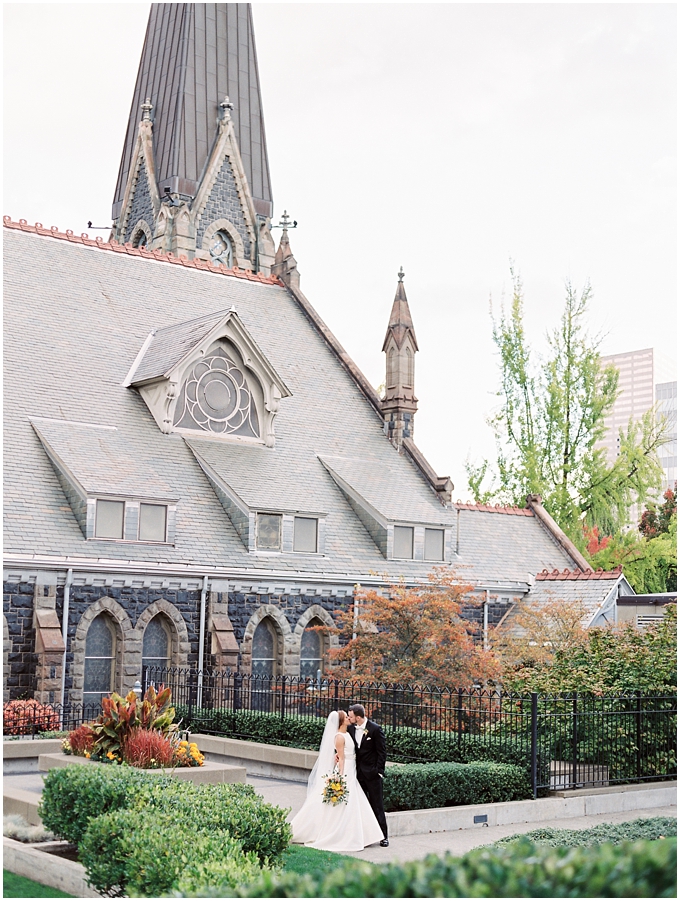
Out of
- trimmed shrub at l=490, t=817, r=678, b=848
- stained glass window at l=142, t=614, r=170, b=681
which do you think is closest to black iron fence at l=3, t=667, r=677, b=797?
trimmed shrub at l=490, t=817, r=678, b=848

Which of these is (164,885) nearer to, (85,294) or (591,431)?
(85,294)

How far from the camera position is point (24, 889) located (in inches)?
416

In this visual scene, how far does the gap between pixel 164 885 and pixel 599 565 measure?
124ft

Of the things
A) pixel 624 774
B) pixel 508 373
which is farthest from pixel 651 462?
pixel 624 774

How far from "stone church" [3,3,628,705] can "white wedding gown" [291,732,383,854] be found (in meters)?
11.1

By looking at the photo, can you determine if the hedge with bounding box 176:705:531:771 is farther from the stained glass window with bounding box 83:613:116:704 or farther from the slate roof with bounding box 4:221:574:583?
the slate roof with bounding box 4:221:574:583

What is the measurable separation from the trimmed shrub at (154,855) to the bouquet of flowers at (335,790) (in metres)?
3.67

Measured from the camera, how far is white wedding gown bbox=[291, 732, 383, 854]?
13977mm

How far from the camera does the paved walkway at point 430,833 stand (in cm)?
1370

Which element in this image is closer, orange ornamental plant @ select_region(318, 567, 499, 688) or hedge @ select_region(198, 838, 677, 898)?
hedge @ select_region(198, 838, 677, 898)

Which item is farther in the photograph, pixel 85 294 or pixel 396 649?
pixel 85 294

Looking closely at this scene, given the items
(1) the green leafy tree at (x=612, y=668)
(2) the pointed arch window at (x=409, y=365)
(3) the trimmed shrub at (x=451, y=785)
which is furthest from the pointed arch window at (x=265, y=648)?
(3) the trimmed shrub at (x=451, y=785)

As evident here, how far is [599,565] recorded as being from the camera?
→ 45.2 metres

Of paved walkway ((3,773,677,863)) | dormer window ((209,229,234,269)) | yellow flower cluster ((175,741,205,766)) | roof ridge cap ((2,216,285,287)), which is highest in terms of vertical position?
dormer window ((209,229,234,269))
